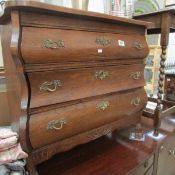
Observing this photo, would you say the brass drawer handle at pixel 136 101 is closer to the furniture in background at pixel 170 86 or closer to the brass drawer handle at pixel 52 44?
the brass drawer handle at pixel 52 44

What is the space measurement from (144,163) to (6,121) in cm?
91

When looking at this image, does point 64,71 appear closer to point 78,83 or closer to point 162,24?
point 78,83

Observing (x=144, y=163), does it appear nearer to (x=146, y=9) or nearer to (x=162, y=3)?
(x=146, y=9)

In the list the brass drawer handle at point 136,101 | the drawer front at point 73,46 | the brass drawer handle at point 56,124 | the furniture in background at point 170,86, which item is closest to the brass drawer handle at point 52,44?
the drawer front at point 73,46

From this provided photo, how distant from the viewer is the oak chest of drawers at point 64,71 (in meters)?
0.72

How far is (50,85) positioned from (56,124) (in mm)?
173

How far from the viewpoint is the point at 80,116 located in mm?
917

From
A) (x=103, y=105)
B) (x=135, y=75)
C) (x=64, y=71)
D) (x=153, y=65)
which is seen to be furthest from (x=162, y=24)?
(x=153, y=65)

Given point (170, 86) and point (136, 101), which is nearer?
point (136, 101)

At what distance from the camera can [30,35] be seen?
2.33 feet

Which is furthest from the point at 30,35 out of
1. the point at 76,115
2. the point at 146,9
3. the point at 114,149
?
the point at 146,9

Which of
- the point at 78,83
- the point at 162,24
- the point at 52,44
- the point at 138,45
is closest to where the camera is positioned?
the point at 52,44

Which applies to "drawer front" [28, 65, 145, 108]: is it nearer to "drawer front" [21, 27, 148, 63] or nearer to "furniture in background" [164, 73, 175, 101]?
"drawer front" [21, 27, 148, 63]

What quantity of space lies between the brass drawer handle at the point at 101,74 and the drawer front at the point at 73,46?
0.24 ft
